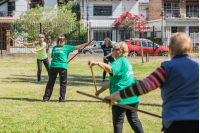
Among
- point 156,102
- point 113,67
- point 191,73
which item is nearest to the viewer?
point 191,73

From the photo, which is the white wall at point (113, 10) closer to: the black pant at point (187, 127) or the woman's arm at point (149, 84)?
the woman's arm at point (149, 84)

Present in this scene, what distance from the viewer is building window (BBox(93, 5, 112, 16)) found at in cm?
3869

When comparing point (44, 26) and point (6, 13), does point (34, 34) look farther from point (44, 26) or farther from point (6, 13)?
point (6, 13)

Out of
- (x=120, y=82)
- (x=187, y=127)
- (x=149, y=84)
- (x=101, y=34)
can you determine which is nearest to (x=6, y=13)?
(x=101, y=34)

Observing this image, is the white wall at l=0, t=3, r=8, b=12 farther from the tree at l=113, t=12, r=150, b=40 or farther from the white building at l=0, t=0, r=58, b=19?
the tree at l=113, t=12, r=150, b=40

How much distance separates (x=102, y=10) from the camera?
38938 millimetres

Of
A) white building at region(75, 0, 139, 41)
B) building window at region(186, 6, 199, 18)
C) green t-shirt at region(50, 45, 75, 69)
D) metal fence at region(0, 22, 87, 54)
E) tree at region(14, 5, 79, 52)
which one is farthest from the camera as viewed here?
building window at region(186, 6, 199, 18)

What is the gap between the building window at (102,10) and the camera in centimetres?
3869

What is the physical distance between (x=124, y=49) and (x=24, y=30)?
20.6 m

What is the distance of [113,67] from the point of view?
3980 millimetres

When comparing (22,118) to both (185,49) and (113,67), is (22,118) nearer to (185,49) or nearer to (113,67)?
(113,67)

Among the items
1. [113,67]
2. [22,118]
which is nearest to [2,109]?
[22,118]

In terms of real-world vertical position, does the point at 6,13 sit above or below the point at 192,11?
below

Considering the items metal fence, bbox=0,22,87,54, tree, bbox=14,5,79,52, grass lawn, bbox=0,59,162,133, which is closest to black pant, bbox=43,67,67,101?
grass lawn, bbox=0,59,162,133
